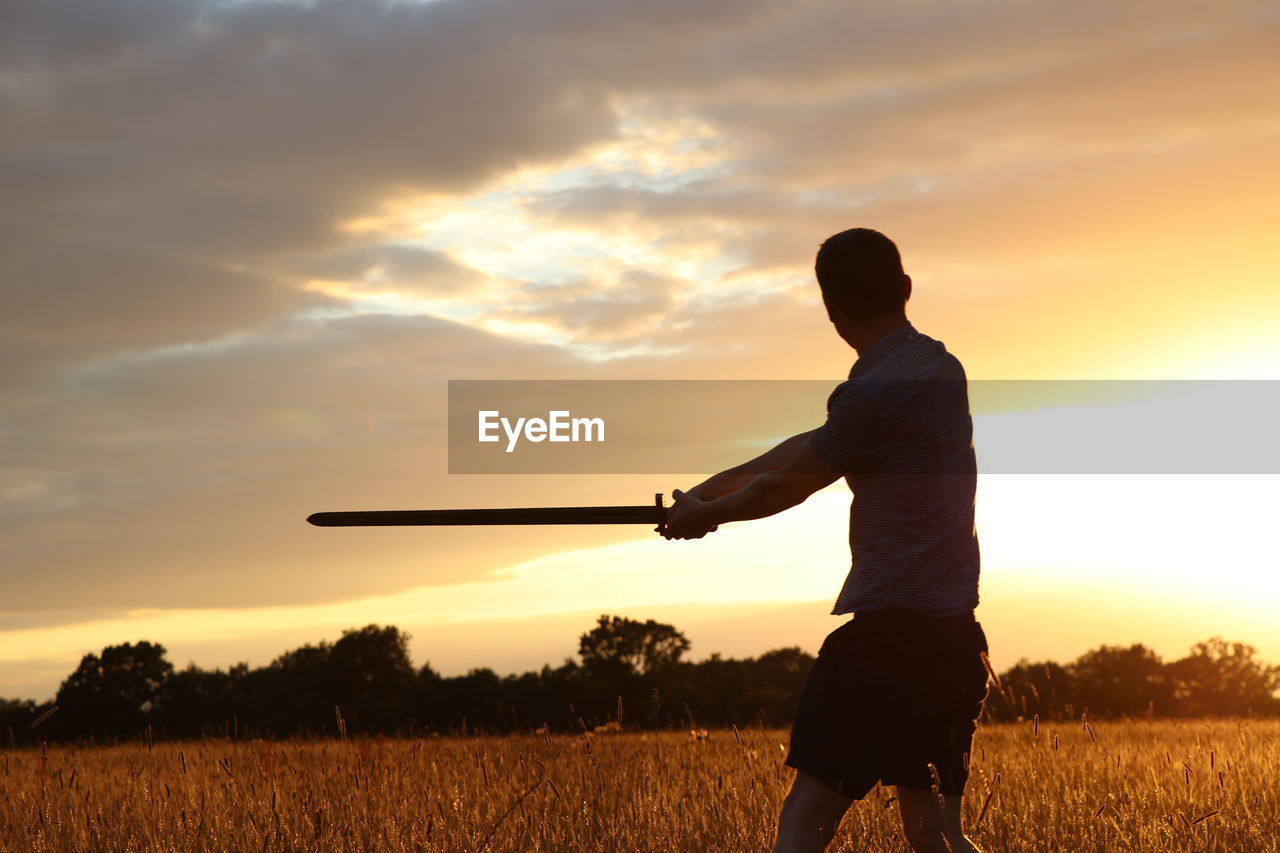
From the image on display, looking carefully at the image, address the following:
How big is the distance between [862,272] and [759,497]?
0.86 meters

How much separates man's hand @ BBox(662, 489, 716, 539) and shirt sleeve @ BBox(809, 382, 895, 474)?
59 centimetres

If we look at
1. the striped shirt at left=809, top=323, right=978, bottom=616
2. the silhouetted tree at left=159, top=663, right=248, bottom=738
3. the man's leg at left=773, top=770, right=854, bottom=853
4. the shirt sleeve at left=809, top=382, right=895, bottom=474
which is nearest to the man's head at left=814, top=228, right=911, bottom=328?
the striped shirt at left=809, top=323, right=978, bottom=616

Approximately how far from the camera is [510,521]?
4.88m

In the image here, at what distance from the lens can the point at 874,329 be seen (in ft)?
12.9

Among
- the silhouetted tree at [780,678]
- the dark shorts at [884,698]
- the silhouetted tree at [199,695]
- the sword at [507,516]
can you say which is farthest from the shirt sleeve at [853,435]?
the silhouetted tree at [199,695]

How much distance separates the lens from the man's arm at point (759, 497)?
3.93 m

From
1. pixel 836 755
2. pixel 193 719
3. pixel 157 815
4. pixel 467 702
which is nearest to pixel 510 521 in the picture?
pixel 836 755

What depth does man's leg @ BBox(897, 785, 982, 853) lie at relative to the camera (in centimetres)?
396

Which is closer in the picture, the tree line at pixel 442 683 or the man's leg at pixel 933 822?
the man's leg at pixel 933 822

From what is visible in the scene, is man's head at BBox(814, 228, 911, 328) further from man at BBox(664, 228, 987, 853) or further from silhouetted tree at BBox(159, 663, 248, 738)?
silhouetted tree at BBox(159, 663, 248, 738)

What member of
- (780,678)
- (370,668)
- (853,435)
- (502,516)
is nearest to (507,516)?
(502,516)

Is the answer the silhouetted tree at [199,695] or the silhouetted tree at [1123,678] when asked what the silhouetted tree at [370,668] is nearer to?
the silhouetted tree at [199,695]

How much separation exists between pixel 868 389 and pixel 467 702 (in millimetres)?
26309

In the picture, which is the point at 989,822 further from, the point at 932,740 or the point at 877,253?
the point at 877,253
